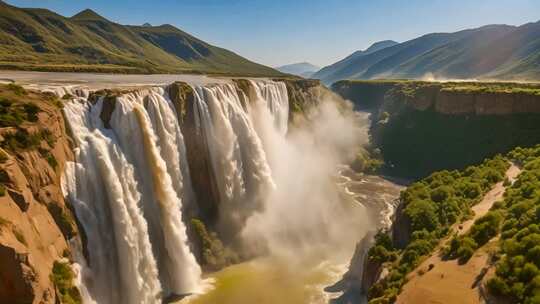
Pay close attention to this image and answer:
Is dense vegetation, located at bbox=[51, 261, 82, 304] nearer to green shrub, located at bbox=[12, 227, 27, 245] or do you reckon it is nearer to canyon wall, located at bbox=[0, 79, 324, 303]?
canyon wall, located at bbox=[0, 79, 324, 303]

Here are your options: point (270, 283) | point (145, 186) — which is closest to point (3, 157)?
point (145, 186)

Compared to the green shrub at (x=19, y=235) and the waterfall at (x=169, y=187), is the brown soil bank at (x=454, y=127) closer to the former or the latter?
the waterfall at (x=169, y=187)

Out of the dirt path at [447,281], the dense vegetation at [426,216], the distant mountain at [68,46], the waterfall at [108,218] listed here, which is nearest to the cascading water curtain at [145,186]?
the waterfall at [108,218]

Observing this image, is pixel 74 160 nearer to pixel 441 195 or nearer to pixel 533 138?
pixel 441 195

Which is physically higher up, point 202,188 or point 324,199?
point 202,188

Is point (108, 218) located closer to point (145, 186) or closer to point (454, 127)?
point (145, 186)

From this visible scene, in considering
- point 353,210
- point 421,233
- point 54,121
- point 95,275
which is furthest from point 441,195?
point 54,121
